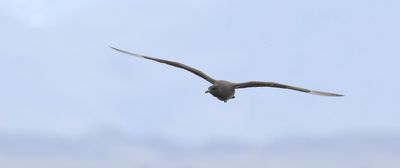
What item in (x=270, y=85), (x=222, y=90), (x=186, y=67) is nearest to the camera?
(x=222, y=90)

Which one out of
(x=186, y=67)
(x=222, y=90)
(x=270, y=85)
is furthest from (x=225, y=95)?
(x=186, y=67)

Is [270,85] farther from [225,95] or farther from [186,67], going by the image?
[186,67]

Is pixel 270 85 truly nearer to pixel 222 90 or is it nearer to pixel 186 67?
pixel 222 90

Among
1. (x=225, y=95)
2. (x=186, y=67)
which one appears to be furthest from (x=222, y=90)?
(x=186, y=67)

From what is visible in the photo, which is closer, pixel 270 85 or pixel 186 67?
pixel 270 85

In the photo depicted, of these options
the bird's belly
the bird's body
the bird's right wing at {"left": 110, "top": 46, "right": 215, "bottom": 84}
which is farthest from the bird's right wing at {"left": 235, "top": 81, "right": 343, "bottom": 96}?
the bird's right wing at {"left": 110, "top": 46, "right": 215, "bottom": 84}

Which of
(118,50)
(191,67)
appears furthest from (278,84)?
(118,50)

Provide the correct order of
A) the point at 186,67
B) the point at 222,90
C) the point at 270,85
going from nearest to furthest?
the point at 222,90 < the point at 270,85 < the point at 186,67

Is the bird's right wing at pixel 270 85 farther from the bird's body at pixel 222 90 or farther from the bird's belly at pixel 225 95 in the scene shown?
the bird's belly at pixel 225 95

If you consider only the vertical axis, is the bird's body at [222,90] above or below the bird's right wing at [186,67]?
below

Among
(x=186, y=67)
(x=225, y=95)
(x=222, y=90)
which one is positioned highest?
(x=186, y=67)

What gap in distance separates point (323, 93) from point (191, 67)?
8882 mm

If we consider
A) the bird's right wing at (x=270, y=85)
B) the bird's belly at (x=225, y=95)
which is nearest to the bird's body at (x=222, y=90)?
the bird's belly at (x=225, y=95)

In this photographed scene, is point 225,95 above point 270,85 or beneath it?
beneath
